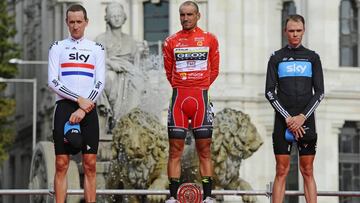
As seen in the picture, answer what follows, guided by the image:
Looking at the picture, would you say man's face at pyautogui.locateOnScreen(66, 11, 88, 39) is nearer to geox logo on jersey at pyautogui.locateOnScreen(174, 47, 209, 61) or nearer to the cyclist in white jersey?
the cyclist in white jersey

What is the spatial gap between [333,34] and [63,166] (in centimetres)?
5113

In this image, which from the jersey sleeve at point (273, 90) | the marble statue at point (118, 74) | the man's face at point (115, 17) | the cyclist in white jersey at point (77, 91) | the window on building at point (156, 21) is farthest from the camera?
the window on building at point (156, 21)

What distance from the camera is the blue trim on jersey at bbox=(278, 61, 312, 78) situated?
1916 centimetres

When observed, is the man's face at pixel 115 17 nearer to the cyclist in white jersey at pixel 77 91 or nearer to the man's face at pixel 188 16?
the man's face at pixel 188 16

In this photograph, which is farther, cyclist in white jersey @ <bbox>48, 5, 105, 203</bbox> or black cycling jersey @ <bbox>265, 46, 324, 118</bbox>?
black cycling jersey @ <bbox>265, 46, 324, 118</bbox>

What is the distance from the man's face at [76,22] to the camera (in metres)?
18.6

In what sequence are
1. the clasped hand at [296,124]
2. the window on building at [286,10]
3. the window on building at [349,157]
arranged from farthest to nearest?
1. the window on building at [286,10]
2. the window on building at [349,157]
3. the clasped hand at [296,124]

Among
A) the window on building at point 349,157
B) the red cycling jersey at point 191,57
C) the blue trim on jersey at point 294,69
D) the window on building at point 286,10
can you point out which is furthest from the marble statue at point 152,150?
the window on building at point 286,10

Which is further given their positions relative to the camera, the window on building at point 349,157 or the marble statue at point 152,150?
the window on building at point 349,157

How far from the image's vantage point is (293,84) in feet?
62.8

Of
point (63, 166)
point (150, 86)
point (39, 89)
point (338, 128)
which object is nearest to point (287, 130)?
point (63, 166)

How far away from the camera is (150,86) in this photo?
32.5 meters

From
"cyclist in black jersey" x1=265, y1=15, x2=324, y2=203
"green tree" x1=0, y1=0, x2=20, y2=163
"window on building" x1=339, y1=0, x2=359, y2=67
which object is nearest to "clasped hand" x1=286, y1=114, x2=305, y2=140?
"cyclist in black jersey" x1=265, y1=15, x2=324, y2=203

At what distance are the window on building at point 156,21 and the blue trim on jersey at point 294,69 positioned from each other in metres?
50.3
